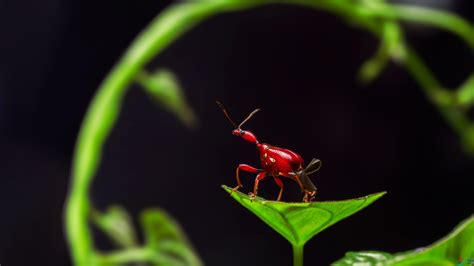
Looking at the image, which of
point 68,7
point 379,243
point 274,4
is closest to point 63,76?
point 68,7

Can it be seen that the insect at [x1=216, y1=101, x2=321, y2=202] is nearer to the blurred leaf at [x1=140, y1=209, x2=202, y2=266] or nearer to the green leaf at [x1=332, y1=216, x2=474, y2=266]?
the green leaf at [x1=332, y1=216, x2=474, y2=266]

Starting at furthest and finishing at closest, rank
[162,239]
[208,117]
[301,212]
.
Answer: [208,117], [162,239], [301,212]

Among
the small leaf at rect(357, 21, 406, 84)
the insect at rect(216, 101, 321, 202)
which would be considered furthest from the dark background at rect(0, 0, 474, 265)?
the insect at rect(216, 101, 321, 202)

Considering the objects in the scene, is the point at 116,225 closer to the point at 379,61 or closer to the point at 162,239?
the point at 162,239

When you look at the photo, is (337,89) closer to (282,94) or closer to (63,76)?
(282,94)

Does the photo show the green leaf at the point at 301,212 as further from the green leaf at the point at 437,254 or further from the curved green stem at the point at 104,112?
the curved green stem at the point at 104,112

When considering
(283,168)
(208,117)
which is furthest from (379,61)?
(283,168)

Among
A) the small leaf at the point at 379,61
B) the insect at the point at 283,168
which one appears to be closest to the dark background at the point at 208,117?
the small leaf at the point at 379,61
